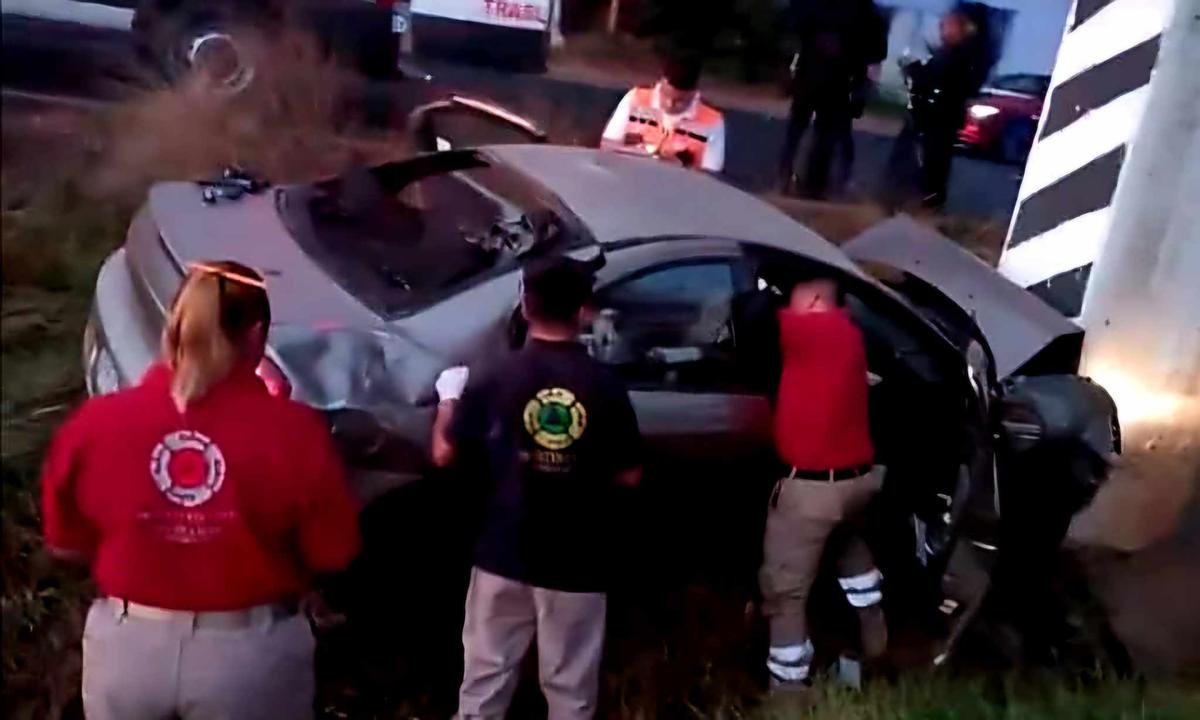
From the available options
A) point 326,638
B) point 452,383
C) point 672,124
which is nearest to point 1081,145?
point 672,124

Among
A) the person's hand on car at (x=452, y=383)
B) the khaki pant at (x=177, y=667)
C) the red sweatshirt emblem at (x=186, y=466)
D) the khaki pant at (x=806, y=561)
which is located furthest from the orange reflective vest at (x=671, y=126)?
the khaki pant at (x=177, y=667)

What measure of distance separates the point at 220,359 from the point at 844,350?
132 cm

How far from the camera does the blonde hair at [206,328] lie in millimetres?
2143

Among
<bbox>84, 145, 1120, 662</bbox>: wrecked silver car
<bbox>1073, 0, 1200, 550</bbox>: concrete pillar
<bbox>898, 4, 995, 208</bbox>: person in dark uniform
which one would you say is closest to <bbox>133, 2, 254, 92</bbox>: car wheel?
<bbox>84, 145, 1120, 662</bbox>: wrecked silver car

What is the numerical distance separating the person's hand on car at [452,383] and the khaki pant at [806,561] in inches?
30.1

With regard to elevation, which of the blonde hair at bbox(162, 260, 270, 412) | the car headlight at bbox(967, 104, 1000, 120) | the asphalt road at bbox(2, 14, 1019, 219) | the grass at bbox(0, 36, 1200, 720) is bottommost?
the grass at bbox(0, 36, 1200, 720)

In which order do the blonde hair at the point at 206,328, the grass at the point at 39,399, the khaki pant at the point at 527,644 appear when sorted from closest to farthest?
the blonde hair at the point at 206,328, the khaki pant at the point at 527,644, the grass at the point at 39,399

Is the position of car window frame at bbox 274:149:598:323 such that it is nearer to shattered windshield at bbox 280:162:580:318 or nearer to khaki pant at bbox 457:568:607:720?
shattered windshield at bbox 280:162:580:318

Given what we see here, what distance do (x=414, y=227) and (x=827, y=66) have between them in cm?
93

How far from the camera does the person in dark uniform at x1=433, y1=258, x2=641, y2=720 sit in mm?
2572

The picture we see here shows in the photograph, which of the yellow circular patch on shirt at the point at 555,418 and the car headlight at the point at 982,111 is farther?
the car headlight at the point at 982,111

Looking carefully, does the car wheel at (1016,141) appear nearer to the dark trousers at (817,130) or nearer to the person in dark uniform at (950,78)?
the person in dark uniform at (950,78)

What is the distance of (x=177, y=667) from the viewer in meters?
2.22

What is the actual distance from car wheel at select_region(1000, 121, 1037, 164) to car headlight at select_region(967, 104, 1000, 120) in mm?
56
